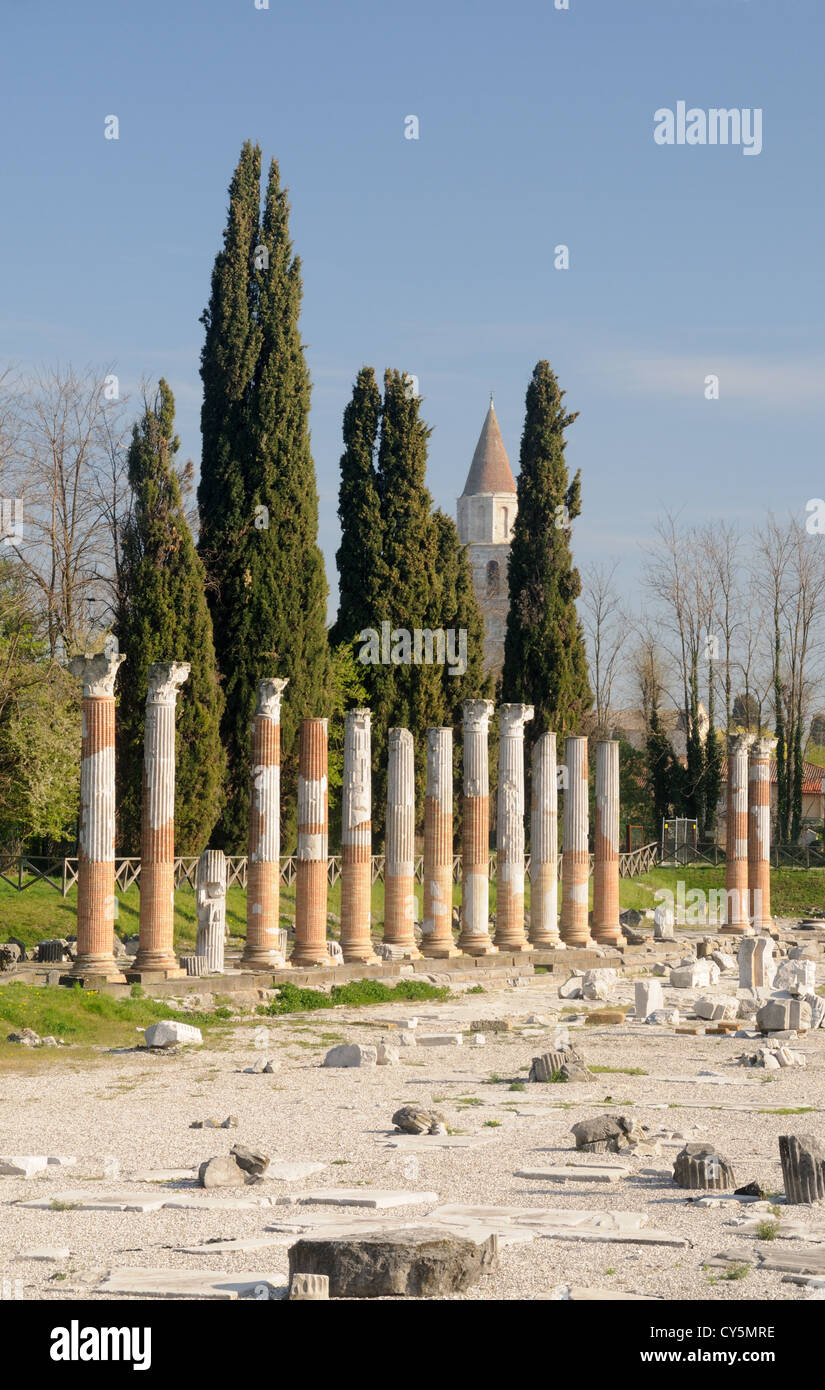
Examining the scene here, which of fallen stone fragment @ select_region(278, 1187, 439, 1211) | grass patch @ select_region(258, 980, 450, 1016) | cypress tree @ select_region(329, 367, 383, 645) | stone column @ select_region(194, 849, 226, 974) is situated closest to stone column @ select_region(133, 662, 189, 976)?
grass patch @ select_region(258, 980, 450, 1016)

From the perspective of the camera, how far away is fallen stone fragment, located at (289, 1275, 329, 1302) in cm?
856

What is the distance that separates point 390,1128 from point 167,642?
2473 cm

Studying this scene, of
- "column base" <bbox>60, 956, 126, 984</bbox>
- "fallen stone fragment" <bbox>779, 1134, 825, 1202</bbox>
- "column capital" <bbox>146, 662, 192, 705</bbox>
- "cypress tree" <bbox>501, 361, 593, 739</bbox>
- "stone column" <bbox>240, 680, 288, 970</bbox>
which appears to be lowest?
"column base" <bbox>60, 956, 126, 984</bbox>

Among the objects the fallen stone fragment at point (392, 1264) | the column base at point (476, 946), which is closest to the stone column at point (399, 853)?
the column base at point (476, 946)

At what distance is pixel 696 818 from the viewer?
6462cm

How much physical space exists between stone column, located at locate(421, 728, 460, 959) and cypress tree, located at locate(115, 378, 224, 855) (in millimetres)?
6289

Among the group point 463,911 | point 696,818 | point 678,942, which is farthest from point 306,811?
point 696,818

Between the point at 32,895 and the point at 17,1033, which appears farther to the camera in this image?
the point at 32,895

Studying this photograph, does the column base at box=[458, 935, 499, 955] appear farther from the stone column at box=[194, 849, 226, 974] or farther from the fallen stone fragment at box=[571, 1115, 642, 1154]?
the fallen stone fragment at box=[571, 1115, 642, 1154]

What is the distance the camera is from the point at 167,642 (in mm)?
38906

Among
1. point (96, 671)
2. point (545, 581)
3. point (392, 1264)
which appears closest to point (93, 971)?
point (96, 671)

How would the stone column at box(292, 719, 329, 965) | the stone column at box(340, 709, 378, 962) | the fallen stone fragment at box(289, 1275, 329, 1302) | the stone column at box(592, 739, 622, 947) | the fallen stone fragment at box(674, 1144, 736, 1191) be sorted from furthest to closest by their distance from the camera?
the stone column at box(592, 739, 622, 947)
the stone column at box(340, 709, 378, 962)
the stone column at box(292, 719, 329, 965)
the fallen stone fragment at box(674, 1144, 736, 1191)
the fallen stone fragment at box(289, 1275, 329, 1302)
